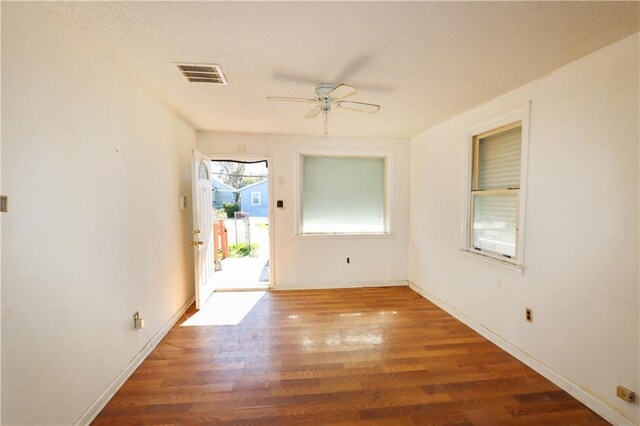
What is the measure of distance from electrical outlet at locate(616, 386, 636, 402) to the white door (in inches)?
146

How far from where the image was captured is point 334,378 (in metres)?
2.09

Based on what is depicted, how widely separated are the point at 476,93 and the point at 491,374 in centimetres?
241

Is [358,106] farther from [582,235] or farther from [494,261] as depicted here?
[494,261]

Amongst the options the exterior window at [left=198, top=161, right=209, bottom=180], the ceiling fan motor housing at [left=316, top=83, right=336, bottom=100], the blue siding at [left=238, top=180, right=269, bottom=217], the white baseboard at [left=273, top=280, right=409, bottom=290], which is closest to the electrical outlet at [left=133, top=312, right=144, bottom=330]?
the exterior window at [left=198, top=161, right=209, bottom=180]

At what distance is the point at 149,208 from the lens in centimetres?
250

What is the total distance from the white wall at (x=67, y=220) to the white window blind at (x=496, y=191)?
330 centimetres

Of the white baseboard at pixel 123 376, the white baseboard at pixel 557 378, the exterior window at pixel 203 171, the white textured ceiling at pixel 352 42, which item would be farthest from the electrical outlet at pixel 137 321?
the white baseboard at pixel 557 378

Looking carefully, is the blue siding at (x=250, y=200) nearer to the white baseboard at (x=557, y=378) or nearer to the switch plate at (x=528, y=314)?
the white baseboard at (x=557, y=378)

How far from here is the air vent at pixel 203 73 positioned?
1.99 metres

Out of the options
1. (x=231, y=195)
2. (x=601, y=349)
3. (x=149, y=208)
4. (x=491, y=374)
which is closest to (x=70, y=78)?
(x=149, y=208)

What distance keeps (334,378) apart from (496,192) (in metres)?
2.26

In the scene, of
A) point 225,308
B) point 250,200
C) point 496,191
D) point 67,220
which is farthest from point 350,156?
point 250,200

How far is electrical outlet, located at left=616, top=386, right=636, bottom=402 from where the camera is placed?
1.59 metres

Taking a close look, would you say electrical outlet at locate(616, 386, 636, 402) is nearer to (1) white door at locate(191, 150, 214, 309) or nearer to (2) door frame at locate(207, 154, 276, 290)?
(2) door frame at locate(207, 154, 276, 290)
